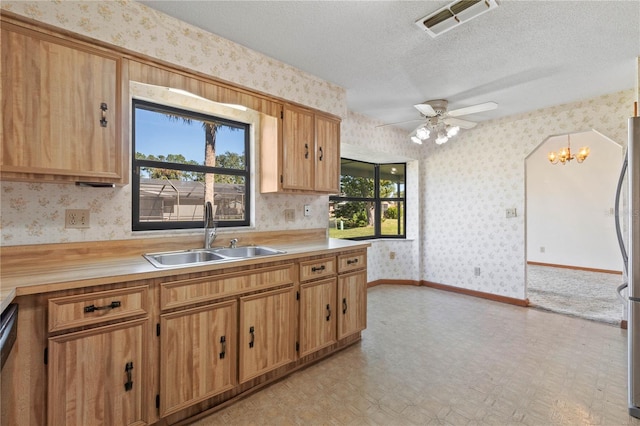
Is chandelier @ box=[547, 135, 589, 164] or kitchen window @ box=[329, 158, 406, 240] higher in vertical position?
chandelier @ box=[547, 135, 589, 164]

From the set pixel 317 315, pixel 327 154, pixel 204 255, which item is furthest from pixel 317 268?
pixel 327 154

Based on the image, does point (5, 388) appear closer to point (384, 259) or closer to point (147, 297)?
point (147, 297)

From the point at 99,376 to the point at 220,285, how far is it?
0.72 metres

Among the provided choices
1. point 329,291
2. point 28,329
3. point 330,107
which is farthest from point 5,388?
point 330,107

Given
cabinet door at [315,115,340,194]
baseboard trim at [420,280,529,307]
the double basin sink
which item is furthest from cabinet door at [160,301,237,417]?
baseboard trim at [420,280,529,307]

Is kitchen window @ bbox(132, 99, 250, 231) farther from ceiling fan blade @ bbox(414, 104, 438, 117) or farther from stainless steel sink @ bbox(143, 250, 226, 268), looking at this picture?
ceiling fan blade @ bbox(414, 104, 438, 117)

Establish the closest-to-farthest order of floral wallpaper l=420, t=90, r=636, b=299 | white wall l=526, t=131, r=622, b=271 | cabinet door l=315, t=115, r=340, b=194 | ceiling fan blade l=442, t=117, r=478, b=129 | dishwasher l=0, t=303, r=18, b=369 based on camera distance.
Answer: dishwasher l=0, t=303, r=18, b=369 → cabinet door l=315, t=115, r=340, b=194 → ceiling fan blade l=442, t=117, r=478, b=129 → floral wallpaper l=420, t=90, r=636, b=299 → white wall l=526, t=131, r=622, b=271

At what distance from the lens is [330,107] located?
3129 millimetres

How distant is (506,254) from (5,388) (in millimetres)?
4847

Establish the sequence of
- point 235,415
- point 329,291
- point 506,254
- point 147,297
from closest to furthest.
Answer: point 147,297 < point 235,415 < point 329,291 < point 506,254

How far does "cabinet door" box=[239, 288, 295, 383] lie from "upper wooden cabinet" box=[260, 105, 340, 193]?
39.8 inches

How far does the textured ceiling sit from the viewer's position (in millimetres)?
1966

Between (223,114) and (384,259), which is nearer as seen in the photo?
(223,114)

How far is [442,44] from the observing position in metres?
2.36
